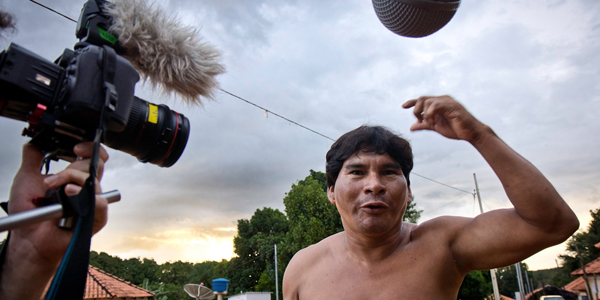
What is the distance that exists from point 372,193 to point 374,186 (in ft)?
0.12

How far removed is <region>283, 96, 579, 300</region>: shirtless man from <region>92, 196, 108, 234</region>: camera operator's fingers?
3.82 feet

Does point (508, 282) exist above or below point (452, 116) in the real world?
below

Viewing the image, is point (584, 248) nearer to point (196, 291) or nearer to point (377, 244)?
point (196, 291)

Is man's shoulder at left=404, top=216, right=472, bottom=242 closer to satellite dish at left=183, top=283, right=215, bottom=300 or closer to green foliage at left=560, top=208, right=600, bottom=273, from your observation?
satellite dish at left=183, top=283, right=215, bottom=300

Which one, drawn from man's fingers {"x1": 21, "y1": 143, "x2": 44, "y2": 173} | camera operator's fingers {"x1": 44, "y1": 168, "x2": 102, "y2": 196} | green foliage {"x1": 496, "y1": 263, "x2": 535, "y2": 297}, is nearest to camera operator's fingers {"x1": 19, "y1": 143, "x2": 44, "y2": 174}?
man's fingers {"x1": 21, "y1": 143, "x2": 44, "y2": 173}

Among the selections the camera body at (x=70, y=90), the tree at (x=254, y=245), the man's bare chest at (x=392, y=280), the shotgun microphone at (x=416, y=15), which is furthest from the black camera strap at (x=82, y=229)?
the tree at (x=254, y=245)

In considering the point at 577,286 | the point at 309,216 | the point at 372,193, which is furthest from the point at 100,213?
the point at 577,286

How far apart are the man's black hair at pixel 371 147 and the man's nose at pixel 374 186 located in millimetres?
190

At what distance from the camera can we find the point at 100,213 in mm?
1150

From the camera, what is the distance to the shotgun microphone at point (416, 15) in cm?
190

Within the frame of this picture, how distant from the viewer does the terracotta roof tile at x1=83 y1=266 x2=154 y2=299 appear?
1506 centimetres

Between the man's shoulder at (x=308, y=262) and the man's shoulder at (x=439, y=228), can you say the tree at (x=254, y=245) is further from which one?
the man's shoulder at (x=439, y=228)

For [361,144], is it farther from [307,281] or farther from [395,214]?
[307,281]

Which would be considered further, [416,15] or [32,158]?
[416,15]
